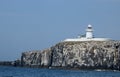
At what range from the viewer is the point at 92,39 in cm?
13750

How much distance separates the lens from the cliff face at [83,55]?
424 feet

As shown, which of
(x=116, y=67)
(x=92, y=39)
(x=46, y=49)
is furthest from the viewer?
(x=46, y=49)

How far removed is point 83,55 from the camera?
132125 millimetres

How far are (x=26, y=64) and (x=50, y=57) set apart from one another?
13.0 meters

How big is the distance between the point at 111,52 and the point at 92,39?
Answer: 945 centimetres

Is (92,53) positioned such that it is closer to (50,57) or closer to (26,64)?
(50,57)

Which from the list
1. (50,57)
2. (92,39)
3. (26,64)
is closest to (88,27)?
(92,39)

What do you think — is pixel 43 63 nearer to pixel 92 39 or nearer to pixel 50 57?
pixel 50 57

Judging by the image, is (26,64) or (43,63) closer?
(43,63)

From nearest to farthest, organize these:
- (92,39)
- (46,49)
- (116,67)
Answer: (116,67), (92,39), (46,49)

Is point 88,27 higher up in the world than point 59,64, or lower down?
higher up

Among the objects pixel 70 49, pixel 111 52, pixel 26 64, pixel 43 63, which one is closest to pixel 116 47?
pixel 111 52

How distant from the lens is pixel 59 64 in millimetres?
138125

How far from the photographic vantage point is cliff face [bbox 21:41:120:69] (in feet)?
424
